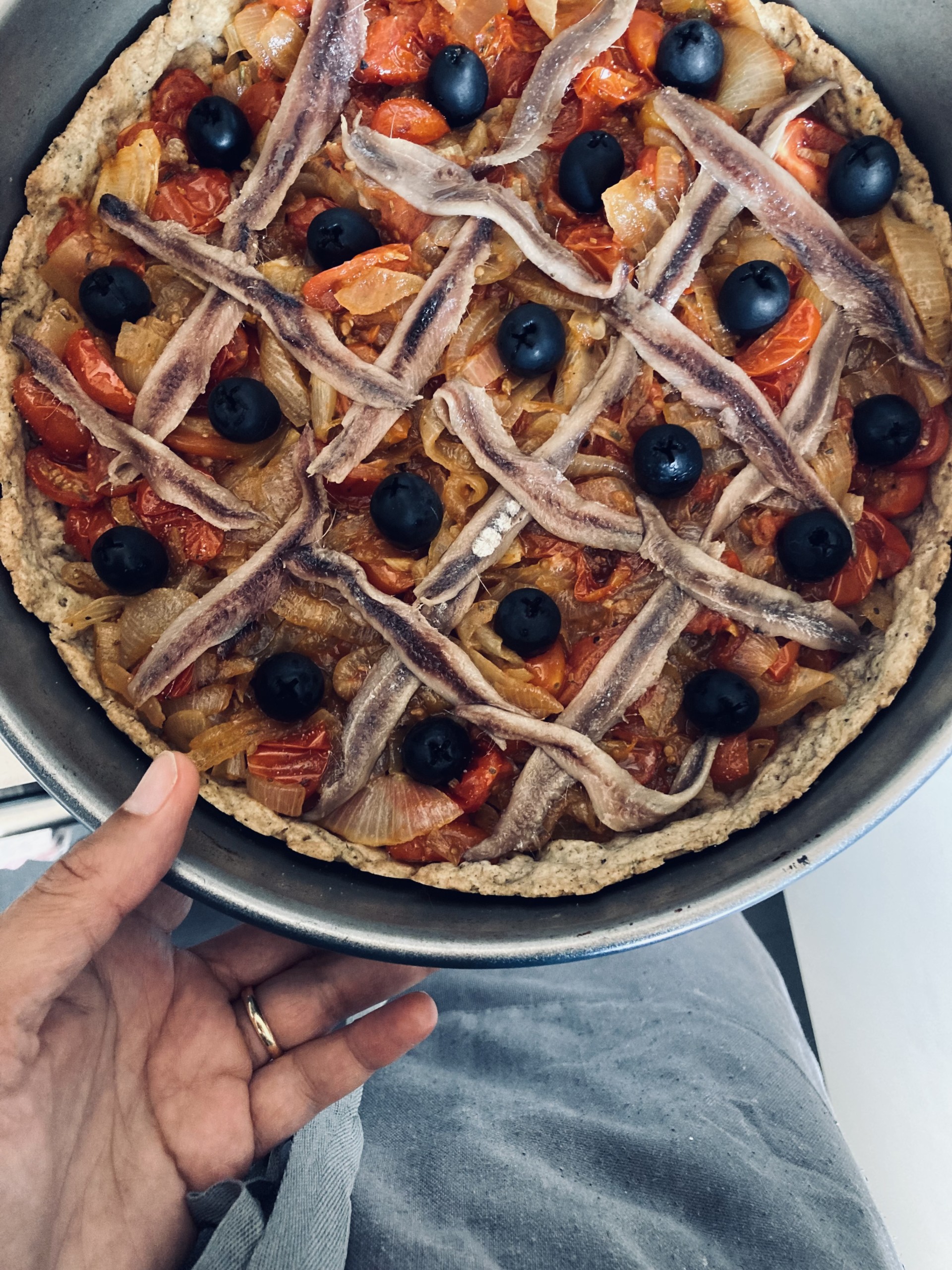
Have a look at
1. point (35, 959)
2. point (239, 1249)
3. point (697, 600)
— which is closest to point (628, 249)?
point (697, 600)

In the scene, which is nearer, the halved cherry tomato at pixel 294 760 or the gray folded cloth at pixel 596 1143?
the halved cherry tomato at pixel 294 760

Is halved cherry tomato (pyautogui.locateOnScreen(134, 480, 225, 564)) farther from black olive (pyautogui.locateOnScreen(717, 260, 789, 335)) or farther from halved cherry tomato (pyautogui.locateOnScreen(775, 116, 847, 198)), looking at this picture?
halved cherry tomato (pyautogui.locateOnScreen(775, 116, 847, 198))

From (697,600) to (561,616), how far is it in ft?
1.21

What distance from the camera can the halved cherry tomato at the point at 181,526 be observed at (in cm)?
272

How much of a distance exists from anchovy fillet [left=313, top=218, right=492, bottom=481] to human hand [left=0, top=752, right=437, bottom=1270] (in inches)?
36.2

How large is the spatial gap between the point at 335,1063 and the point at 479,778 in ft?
3.37

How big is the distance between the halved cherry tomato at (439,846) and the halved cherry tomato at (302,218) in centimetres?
169

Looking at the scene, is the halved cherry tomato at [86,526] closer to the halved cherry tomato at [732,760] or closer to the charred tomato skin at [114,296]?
the charred tomato skin at [114,296]

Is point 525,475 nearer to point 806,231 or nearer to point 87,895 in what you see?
point 806,231

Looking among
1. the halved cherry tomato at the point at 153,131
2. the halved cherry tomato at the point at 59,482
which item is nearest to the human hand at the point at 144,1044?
the halved cherry tomato at the point at 59,482

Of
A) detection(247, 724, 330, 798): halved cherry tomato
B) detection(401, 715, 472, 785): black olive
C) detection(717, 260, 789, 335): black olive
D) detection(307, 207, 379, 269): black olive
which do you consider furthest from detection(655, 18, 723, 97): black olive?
detection(247, 724, 330, 798): halved cherry tomato

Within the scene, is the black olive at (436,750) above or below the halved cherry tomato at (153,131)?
below

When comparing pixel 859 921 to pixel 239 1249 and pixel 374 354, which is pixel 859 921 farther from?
pixel 374 354

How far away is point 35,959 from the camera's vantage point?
216cm
